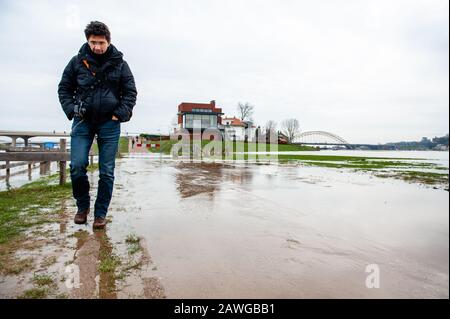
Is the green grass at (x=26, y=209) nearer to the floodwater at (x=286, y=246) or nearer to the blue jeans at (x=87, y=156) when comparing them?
the blue jeans at (x=87, y=156)

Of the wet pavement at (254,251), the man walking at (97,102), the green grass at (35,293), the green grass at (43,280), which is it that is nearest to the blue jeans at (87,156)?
the man walking at (97,102)

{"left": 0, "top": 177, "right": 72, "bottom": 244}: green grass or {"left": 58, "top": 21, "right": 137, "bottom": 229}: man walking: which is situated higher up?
{"left": 58, "top": 21, "right": 137, "bottom": 229}: man walking

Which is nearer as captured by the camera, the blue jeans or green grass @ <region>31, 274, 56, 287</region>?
green grass @ <region>31, 274, 56, 287</region>

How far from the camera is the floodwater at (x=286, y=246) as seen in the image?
220cm

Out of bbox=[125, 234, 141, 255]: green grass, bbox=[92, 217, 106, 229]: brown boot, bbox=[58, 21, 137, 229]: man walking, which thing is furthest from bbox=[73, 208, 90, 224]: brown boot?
bbox=[125, 234, 141, 255]: green grass

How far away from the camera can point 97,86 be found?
3740mm

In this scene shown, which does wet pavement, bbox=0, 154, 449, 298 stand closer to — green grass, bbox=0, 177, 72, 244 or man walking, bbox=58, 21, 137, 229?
green grass, bbox=0, 177, 72, 244

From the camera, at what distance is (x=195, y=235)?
351 centimetres

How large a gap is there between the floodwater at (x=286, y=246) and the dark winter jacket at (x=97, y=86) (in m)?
1.42

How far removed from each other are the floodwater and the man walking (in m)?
0.61

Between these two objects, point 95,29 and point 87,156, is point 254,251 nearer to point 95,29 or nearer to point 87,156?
point 87,156

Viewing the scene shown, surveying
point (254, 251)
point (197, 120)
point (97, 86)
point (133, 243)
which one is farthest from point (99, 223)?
point (197, 120)

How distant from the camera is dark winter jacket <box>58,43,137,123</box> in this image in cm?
371

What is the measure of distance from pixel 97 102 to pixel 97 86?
0.64 ft
